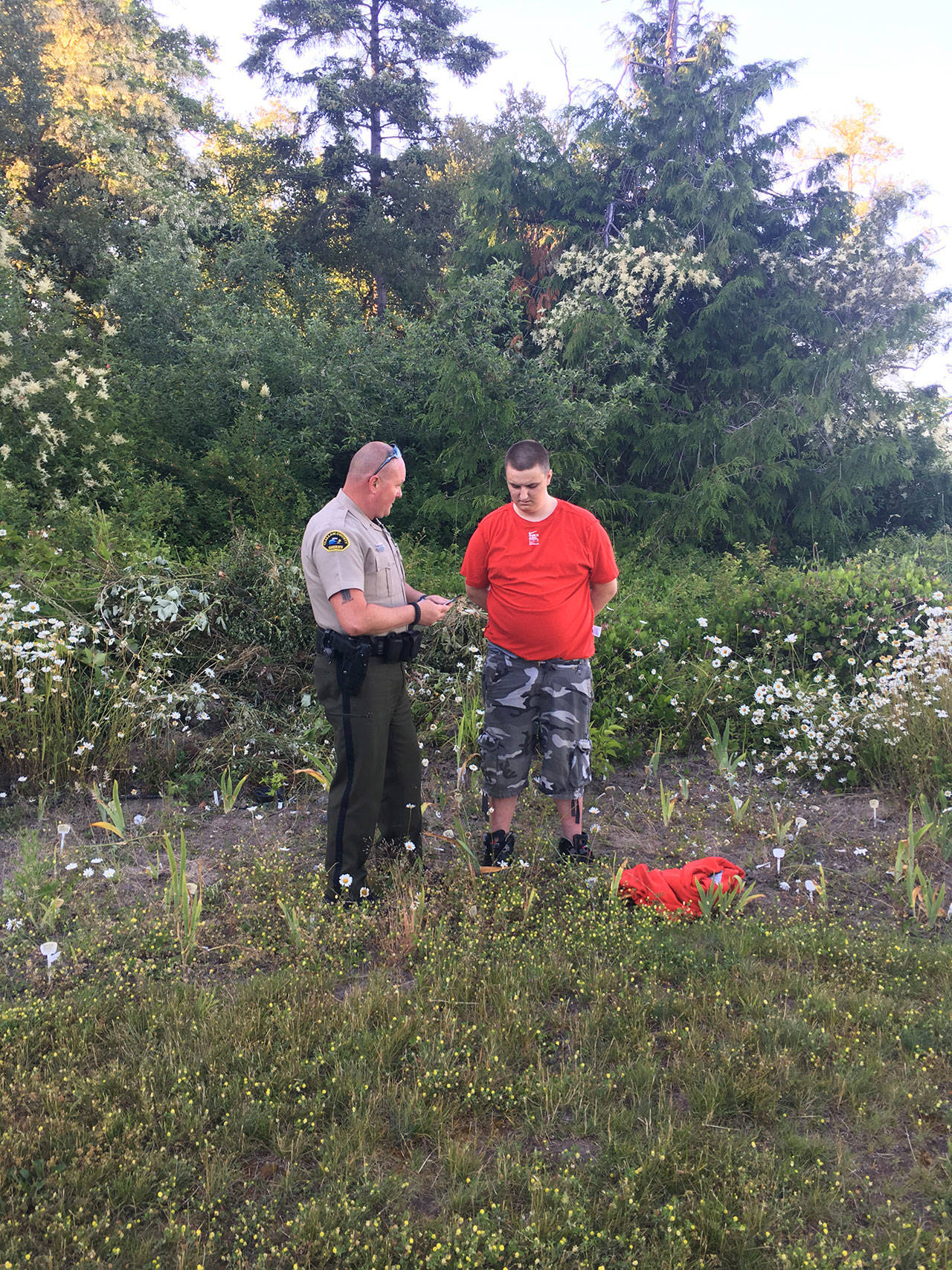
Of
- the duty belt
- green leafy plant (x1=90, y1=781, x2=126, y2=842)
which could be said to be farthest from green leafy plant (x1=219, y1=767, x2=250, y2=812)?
the duty belt

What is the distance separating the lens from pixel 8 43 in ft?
58.5

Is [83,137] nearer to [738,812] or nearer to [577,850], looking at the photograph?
[577,850]

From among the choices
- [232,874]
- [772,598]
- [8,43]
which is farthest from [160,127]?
[232,874]

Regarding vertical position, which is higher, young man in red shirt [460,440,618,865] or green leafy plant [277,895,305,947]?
young man in red shirt [460,440,618,865]

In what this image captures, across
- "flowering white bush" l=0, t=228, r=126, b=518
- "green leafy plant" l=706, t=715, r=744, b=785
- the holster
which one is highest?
"flowering white bush" l=0, t=228, r=126, b=518

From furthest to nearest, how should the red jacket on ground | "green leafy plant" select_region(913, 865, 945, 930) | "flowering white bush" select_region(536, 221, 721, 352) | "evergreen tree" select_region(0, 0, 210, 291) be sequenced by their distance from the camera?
"evergreen tree" select_region(0, 0, 210, 291) < "flowering white bush" select_region(536, 221, 721, 352) < the red jacket on ground < "green leafy plant" select_region(913, 865, 945, 930)

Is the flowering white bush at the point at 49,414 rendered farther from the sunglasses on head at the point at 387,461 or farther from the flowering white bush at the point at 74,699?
the sunglasses on head at the point at 387,461

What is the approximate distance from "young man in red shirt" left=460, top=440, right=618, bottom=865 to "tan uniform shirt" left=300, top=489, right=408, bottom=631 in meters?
0.59

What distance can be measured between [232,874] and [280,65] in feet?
84.2

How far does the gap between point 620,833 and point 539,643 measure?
4.67ft

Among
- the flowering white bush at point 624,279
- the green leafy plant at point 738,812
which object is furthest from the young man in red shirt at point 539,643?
the flowering white bush at point 624,279

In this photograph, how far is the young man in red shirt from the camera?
4098 mm

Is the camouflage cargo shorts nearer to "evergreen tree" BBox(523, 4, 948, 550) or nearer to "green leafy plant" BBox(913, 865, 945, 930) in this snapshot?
"green leafy plant" BBox(913, 865, 945, 930)

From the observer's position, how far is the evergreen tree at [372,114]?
22.3 meters
